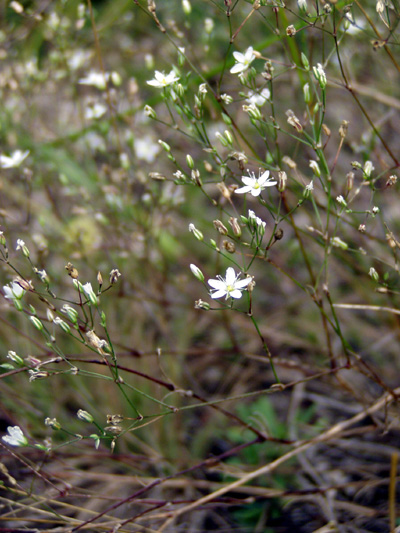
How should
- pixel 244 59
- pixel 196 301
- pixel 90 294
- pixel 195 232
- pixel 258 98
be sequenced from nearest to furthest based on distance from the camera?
pixel 90 294
pixel 195 232
pixel 244 59
pixel 196 301
pixel 258 98

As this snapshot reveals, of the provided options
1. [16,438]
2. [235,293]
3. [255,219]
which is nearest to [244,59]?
[255,219]

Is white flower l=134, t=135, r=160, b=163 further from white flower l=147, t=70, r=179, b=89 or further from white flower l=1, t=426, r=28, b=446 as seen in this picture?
white flower l=1, t=426, r=28, b=446

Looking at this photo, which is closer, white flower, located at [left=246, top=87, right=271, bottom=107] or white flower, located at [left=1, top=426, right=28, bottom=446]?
white flower, located at [left=1, top=426, right=28, bottom=446]

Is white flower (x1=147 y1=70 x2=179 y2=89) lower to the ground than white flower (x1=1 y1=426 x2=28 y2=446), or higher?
higher

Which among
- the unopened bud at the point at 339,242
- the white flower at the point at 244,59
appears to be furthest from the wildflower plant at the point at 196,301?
the unopened bud at the point at 339,242

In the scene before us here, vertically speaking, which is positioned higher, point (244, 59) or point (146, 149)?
point (146, 149)

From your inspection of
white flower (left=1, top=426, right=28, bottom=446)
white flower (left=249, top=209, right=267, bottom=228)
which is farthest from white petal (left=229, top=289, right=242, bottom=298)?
white flower (left=1, top=426, right=28, bottom=446)

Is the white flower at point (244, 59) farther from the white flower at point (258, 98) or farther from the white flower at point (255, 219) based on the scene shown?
the white flower at point (255, 219)

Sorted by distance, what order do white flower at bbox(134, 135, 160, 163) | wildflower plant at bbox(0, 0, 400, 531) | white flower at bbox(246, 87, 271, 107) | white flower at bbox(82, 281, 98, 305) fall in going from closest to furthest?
white flower at bbox(82, 281, 98, 305) < white flower at bbox(246, 87, 271, 107) < wildflower plant at bbox(0, 0, 400, 531) < white flower at bbox(134, 135, 160, 163)

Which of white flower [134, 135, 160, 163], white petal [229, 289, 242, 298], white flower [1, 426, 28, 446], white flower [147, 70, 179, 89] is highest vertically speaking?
white flower [134, 135, 160, 163]

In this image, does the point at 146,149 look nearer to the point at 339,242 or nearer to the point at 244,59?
the point at 244,59
